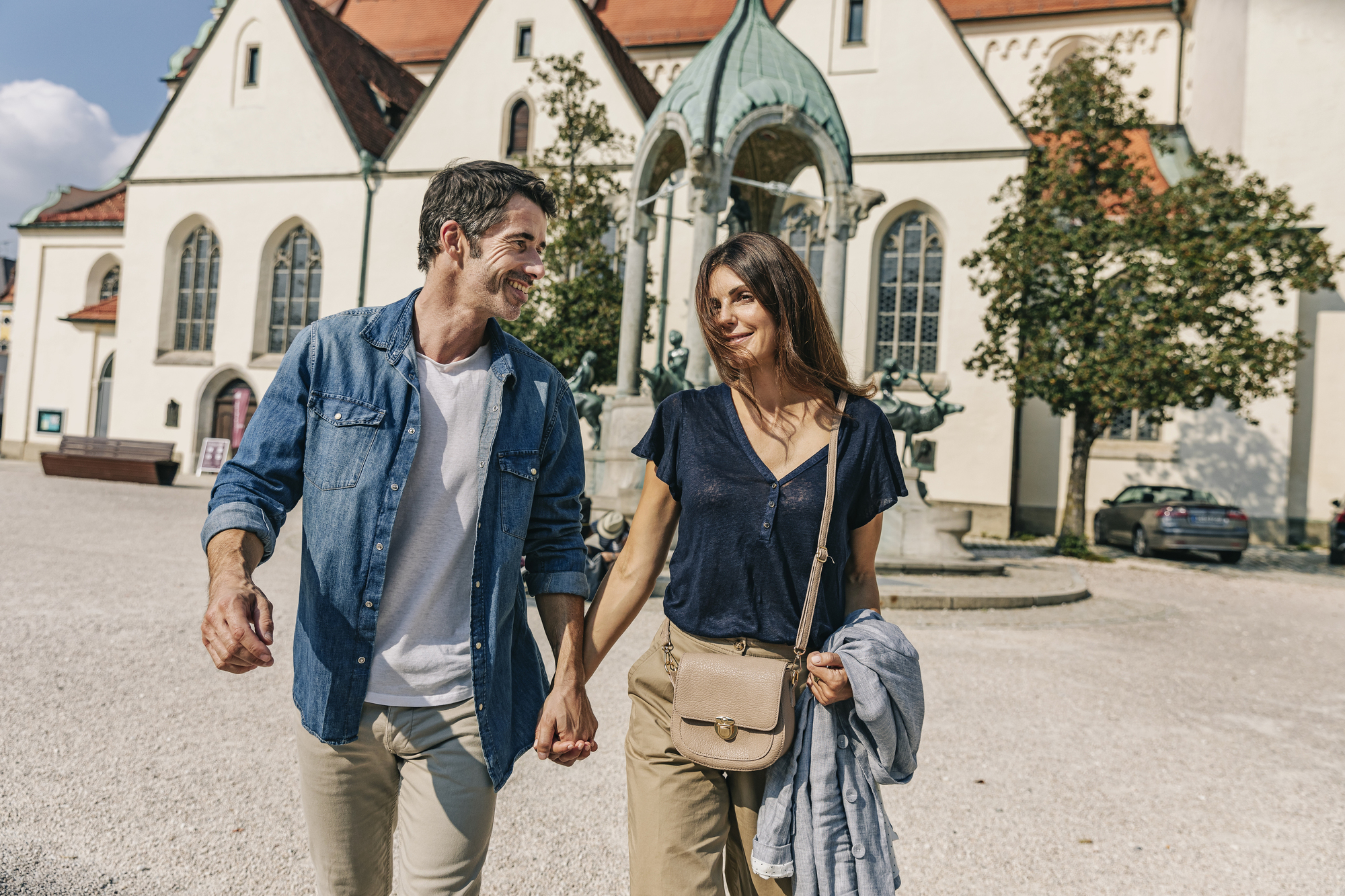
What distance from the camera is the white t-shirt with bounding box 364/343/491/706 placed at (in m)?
1.83

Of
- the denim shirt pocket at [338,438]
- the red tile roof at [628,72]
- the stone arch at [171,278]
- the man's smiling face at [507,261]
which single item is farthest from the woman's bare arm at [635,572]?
the stone arch at [171,278]

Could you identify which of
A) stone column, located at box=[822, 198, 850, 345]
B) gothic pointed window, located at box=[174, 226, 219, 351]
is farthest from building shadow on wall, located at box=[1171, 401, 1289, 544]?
gothic pointed window, located at box=[174, 226, 219, 351]

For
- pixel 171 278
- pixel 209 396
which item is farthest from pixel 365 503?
pixel 171 278

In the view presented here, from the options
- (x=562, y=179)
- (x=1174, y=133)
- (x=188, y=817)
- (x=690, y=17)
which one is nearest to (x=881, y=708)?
(x=188, y=817)

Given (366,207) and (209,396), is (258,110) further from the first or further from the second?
(209,396)

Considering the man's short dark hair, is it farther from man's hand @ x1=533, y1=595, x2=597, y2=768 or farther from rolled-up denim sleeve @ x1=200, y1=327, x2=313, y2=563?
man's hand @ x1=533, y1=595, x2=597, y2=768

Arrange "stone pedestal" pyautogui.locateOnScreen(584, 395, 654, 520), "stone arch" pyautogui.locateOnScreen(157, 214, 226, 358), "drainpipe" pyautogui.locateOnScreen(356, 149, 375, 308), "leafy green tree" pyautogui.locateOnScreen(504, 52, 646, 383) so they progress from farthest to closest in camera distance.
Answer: "stone arch" pyautogui.locateOnScreen(157, 214, 226, 358), "drainpipe" pyautogui.locateOnScreen(356, 149, 375, 308), "leafy green tree" pyautogui.locateOnScreen(504, 52, 646, 383), "stone pedestal" pyautogui.locateOnScreen(584, 395, 654, 520)

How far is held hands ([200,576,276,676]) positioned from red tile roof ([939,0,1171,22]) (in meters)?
29.8

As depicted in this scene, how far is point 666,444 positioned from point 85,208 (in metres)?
36.9

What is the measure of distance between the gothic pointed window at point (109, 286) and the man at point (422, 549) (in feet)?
115

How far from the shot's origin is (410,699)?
1815mm

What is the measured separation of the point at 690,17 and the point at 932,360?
15447mm

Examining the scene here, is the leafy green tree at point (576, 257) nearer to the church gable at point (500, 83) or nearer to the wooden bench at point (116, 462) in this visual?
the church gable at point (500, 83)

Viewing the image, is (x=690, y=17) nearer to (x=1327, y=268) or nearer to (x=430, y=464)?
(x=1327, y=268)
